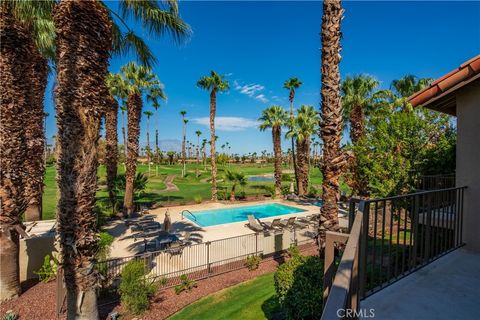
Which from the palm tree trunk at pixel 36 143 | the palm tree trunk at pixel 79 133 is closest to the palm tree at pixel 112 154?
the palm tree trunk at pixel 36 143

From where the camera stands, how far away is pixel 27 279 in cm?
927

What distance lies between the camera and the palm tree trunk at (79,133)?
6.13 metres

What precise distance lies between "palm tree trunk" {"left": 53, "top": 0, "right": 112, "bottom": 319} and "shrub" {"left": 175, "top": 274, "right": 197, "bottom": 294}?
270 centimetres

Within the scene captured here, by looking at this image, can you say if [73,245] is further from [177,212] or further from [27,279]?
[177,212]

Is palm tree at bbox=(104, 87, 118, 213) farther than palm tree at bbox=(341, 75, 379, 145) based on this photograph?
No

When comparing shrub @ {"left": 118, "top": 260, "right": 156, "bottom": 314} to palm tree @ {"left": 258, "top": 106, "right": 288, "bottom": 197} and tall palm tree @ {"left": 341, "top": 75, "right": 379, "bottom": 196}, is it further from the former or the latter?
palm tree @ {"left": 258, "top": 106, "right": 288, "bottom": 197}

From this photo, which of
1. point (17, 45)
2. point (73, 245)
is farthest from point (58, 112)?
point (17, 45)

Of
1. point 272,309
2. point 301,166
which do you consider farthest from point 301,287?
point 301,166

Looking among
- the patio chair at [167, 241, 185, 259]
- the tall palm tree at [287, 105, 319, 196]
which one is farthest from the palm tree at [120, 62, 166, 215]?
the tall palm tree at [287, 105, 319, 196]

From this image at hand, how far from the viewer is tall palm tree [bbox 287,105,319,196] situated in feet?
93.7

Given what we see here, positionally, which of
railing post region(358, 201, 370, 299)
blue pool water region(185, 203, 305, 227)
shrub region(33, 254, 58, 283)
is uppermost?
railing post region(358, 201, 370, 299)

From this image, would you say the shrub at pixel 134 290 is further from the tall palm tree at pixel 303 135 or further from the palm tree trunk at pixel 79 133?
the tall palm tree at pixel 303 135

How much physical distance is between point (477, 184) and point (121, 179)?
21131 mm

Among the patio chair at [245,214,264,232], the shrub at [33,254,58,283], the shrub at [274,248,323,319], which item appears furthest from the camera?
the patio chair at [245,214,264,232]
